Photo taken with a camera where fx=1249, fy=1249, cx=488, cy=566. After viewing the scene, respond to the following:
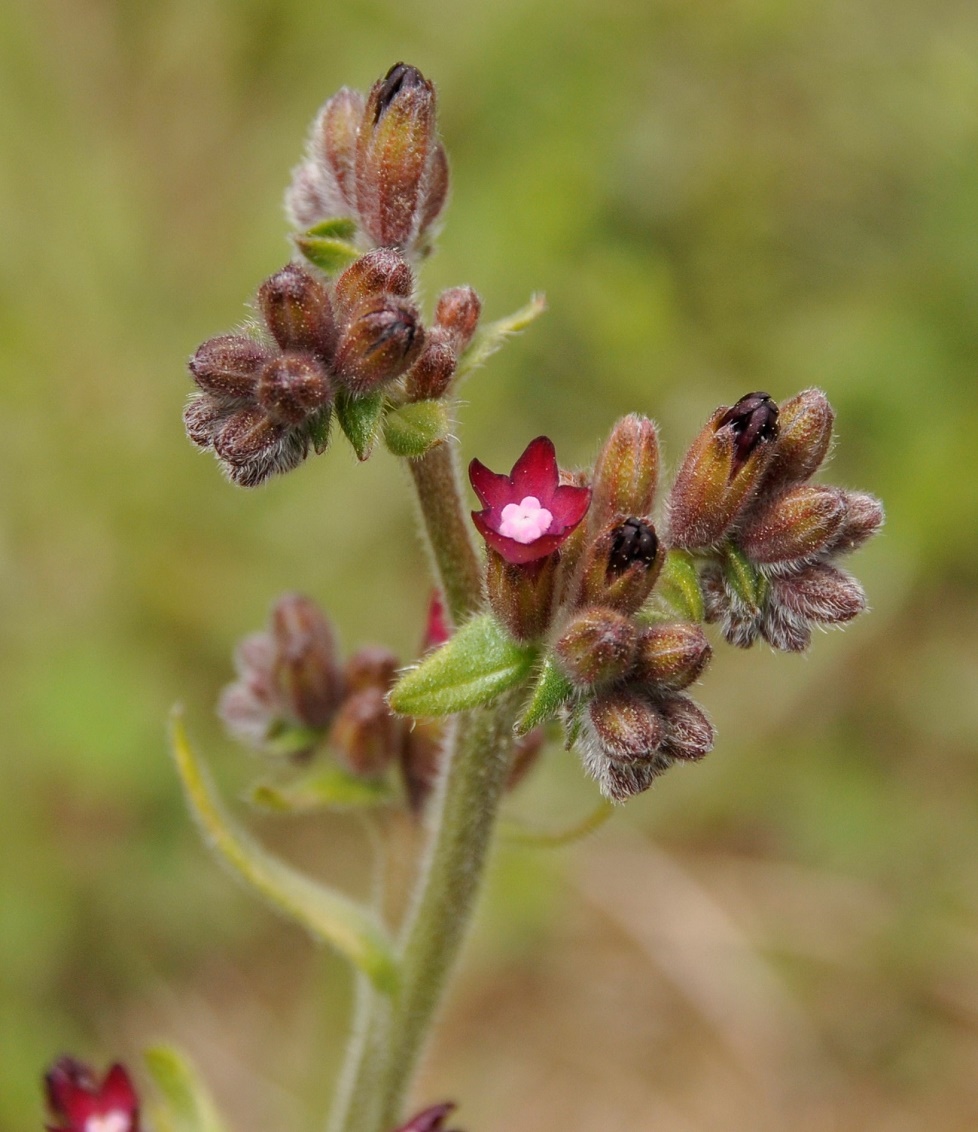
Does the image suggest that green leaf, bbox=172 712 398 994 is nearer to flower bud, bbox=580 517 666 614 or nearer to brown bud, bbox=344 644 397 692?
brown bud, bbox=344 644 397 692

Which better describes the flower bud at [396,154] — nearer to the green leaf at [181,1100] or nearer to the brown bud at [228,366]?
the brown bud at [228,366]

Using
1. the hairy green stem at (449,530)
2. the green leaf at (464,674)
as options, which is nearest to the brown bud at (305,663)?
the hairy green stem at (449,530)

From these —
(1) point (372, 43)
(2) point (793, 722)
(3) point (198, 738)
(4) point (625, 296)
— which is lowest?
(3) point (198, 738)

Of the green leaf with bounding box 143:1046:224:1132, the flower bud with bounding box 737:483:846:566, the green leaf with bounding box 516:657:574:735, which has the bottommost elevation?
the green leaf with bounding box 143:1046:224:1132

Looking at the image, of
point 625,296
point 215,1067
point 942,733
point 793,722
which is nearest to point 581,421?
point 625,296

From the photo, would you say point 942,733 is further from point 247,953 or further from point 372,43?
point 372,43

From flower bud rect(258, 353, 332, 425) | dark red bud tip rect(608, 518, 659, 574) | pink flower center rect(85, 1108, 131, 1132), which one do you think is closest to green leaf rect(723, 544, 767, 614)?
dark red bud tip rect(608, 518, 659, 574)
